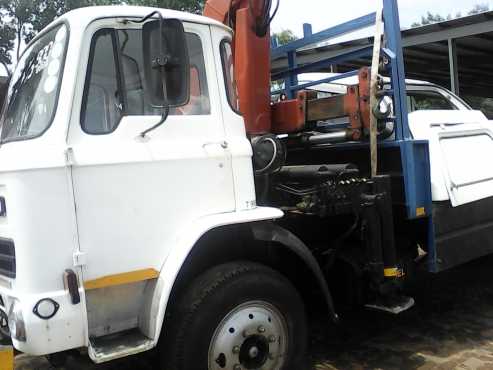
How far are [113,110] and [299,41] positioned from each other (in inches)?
89.2

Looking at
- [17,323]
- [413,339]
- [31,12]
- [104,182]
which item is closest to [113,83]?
[104,182]

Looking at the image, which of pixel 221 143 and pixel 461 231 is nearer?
pixel 221 143

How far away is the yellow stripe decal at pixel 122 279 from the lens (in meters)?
2.58

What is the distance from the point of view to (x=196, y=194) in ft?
9.55

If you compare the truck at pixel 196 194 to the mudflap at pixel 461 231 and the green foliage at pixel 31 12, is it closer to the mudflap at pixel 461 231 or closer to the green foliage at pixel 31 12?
the mudflap at pixel 461 231

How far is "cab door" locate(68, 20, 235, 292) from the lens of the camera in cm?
261

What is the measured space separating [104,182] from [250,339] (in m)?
1.21

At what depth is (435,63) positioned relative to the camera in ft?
40.7

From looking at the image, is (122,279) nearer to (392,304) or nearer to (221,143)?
(221,143)

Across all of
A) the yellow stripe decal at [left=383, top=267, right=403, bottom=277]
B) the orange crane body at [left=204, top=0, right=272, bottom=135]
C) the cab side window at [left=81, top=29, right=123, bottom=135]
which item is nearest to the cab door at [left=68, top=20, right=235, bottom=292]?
the cab side window at [left=81, top=29, right=123, bottom=135]

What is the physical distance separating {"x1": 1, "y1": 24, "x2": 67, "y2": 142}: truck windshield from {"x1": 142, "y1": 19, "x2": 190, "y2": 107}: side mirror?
472 millimetres

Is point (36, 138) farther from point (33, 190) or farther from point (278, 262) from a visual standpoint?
point (278, 262)

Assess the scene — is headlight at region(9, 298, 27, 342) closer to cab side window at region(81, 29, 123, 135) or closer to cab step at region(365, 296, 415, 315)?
cab side window at region(81, 29, 123, 135)

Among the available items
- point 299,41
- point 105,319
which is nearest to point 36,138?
point 105,319
